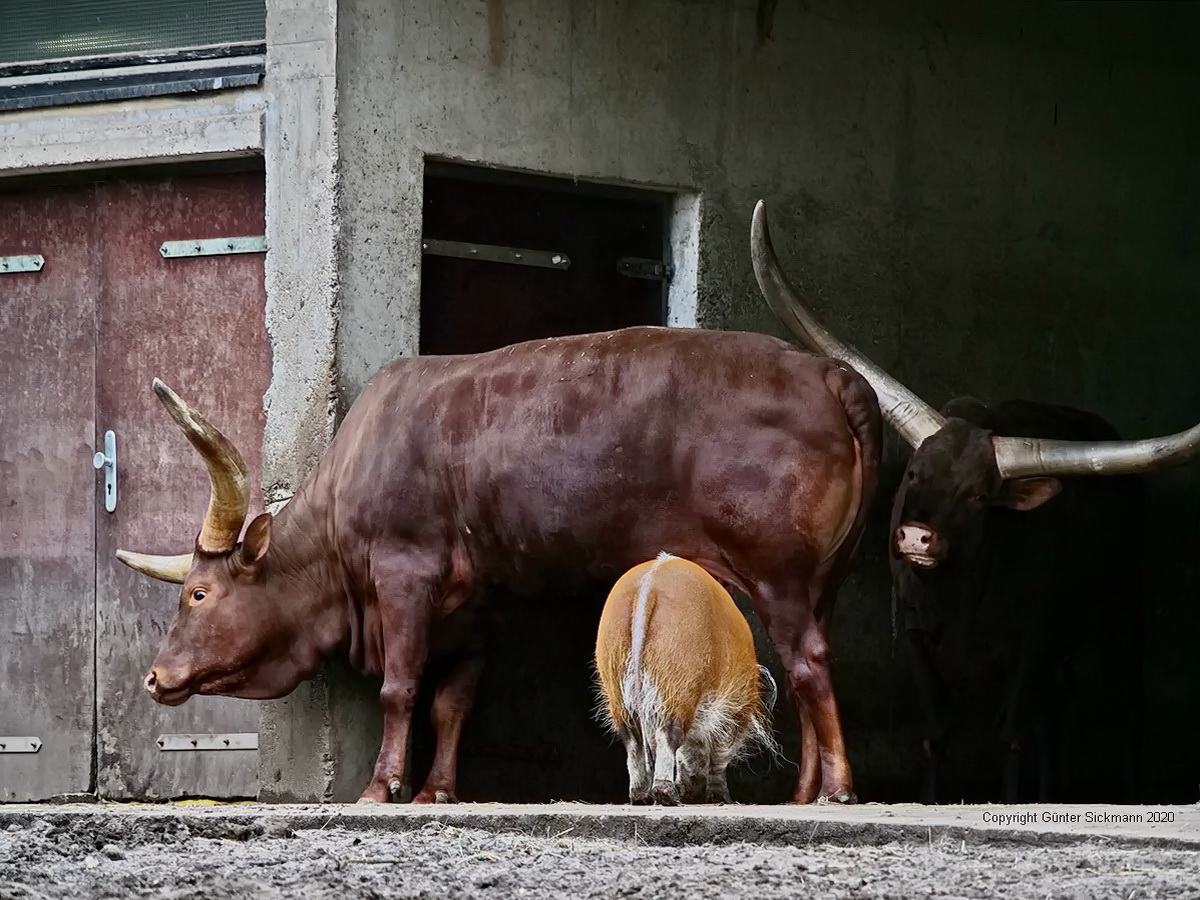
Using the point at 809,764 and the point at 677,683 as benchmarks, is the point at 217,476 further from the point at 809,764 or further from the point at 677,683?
the point at 809,764

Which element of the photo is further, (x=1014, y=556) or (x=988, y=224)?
(x=988, y=224)

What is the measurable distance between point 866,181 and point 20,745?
169 inches

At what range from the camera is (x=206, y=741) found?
8.13 metres

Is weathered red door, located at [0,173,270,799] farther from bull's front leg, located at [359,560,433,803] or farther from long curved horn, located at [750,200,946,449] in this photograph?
long curved horn, located at [750,200,946,449]

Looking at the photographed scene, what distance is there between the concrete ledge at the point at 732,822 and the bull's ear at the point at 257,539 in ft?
5.52

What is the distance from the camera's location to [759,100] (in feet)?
28.5

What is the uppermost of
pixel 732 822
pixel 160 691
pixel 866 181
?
pixel 866 181

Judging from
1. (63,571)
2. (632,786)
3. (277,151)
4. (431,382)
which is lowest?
(632,786)

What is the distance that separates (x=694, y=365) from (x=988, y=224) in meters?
2.94

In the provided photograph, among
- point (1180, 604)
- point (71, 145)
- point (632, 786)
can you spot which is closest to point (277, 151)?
point (71, 145)

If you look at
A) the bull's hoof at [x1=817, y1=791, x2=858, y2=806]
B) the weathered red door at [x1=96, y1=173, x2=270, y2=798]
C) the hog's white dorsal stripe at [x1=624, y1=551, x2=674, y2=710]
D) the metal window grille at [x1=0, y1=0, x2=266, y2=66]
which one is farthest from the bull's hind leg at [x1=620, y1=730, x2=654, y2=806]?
the metal window grille at [x1=0, y1=0, x2=266, y2=66]

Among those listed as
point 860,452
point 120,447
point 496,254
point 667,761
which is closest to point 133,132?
point 120,447

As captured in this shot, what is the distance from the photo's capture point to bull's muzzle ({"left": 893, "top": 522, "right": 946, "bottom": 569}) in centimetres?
747

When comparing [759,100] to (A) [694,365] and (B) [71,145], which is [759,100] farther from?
(B) [71,145]
